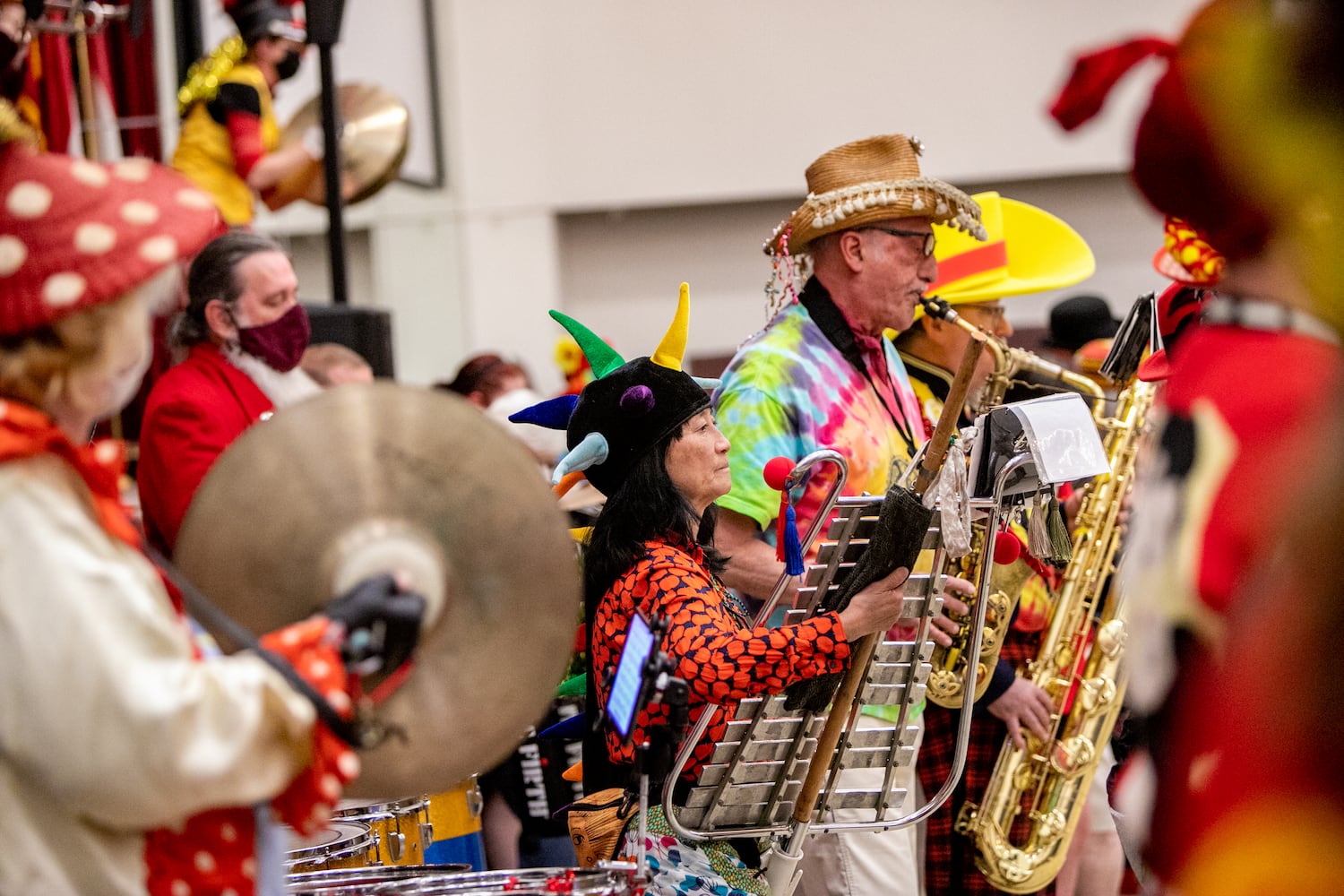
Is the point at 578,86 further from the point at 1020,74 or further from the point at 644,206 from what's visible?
the point at 1020,74

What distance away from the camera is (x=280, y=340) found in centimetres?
345

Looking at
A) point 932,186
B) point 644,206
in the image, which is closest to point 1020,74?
point 644,206

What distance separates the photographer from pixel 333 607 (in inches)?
69.7

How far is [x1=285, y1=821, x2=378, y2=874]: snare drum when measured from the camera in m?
2.66

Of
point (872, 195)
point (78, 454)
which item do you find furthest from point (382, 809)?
point (872, 195)

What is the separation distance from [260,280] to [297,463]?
166 centimetres

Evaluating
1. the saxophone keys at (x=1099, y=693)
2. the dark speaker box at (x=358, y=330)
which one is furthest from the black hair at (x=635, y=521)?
the dark speaker box at (x=358, y=330)

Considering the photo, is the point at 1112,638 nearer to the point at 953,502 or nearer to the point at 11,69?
the point at 953,502

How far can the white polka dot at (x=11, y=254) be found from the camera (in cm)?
164

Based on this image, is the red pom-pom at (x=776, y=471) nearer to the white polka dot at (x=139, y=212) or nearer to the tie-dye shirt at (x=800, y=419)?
the tie-dye shirt at (x=800, y=419)

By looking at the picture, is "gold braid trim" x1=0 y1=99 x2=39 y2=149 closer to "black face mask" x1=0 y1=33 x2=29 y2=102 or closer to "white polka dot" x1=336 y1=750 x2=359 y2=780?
"white polka dot" x1=336 y1=750 x2=359 y2=780

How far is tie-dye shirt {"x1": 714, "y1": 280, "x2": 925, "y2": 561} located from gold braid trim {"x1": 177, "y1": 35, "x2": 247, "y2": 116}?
2.66 meters

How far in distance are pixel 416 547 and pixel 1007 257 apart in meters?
2.94

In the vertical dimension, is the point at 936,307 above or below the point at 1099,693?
above
